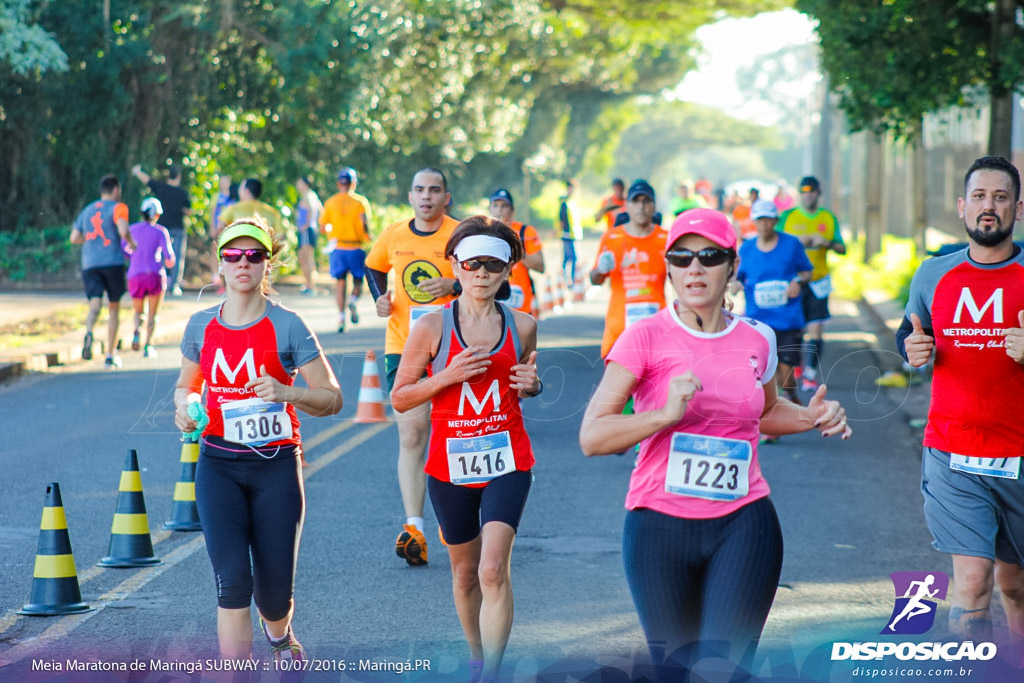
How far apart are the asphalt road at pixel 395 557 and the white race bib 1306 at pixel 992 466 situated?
1.05 meters

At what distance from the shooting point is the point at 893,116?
1573cm

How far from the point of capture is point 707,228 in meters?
4.05

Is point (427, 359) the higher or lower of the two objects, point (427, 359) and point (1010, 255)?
the lower

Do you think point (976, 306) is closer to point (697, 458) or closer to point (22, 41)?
point (697, 458)

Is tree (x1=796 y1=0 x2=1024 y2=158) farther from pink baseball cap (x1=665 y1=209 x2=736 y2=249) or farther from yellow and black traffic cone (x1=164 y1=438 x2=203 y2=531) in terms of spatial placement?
pink baseball cap (x1=665 y1=209 x2=736 y2=249)

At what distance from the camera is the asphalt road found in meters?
5.74

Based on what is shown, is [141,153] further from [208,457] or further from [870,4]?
[208,457]

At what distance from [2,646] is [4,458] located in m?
4.89

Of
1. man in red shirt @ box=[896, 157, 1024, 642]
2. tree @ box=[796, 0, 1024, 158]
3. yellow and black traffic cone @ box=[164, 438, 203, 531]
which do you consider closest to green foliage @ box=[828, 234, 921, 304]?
tree @ box=[796, 0, 1024, 158]

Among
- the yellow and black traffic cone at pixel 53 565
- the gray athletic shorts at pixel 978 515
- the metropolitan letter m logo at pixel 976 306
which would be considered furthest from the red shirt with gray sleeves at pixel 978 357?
the yellow and black traffic cone at pixel 53 565

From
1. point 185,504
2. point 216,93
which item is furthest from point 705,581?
point 216,93

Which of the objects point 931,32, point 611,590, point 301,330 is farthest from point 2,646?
point 931,32

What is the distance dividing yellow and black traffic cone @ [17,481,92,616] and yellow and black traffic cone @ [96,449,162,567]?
815mm

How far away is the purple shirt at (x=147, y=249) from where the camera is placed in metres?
15.3
